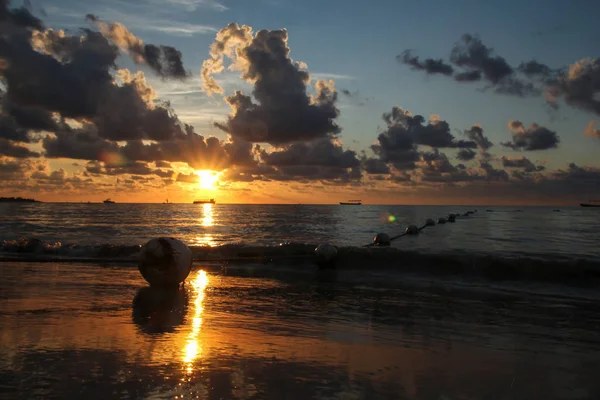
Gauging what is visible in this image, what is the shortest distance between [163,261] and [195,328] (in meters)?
4.60

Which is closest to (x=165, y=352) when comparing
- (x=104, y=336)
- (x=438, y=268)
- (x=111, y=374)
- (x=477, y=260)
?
(x=111, y=374)

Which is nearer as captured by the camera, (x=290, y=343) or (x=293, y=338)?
(x=290, y=343)

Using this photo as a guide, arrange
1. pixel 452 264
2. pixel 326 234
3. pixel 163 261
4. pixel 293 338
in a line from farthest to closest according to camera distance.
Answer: pixel 326 234 < pixel 452 264 < pixel 163 261 < pixel 293 338

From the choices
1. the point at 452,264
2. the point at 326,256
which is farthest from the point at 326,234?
the point at 326,256

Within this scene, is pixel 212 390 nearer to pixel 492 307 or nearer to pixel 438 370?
pixel 438 370

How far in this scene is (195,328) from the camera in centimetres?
856

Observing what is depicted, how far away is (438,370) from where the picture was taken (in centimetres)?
651

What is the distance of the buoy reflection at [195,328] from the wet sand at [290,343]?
0.10 feet

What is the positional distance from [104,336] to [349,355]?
418cm

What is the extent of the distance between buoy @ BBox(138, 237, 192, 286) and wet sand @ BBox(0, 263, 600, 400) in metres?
0.47

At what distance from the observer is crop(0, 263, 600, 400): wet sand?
5.77 metres

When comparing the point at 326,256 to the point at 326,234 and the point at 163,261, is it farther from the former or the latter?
the point at 326,234

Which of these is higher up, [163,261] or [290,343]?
[163,261]

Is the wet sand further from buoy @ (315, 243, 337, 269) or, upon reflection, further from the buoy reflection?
buoy @ (315, 243, 337, 269)
